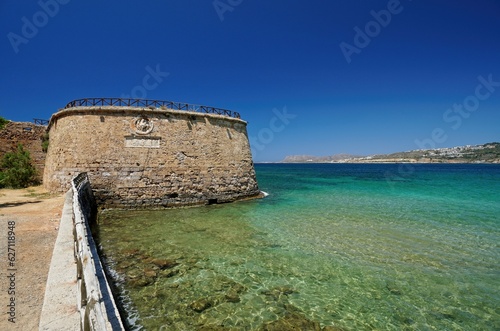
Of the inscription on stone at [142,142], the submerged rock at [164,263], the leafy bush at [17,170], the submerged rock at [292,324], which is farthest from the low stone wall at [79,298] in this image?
the leafy bush at [17,170]

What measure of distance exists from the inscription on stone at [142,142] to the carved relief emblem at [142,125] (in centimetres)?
47

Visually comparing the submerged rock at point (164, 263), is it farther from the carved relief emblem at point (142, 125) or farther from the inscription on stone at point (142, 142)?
the carved relief emblem at point (142, 125)

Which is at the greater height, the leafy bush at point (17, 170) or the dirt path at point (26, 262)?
the leafy bush at point (17, 170)

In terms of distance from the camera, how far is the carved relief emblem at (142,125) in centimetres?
1545

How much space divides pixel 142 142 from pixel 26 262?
1106 cm

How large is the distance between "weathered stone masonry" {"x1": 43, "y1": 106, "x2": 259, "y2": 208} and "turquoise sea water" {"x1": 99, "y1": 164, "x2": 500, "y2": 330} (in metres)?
2.54

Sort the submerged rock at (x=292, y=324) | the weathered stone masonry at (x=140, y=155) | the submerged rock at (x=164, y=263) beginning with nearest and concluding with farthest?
the submerged rock at (x=292, y=324), the submerged rock at (x=164, y=263), the weathered stone masonry at (x=140, y=155)

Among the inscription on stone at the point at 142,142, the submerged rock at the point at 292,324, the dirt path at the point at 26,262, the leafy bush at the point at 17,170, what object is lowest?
the submerged rock at the point at 292,324

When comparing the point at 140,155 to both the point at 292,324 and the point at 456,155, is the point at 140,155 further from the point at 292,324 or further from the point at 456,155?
the point at 456,155

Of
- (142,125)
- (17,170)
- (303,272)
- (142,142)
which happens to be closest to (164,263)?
(303,272)

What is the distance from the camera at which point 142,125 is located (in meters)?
15.6

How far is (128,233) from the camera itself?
1017 centimetres

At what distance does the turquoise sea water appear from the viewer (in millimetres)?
5168

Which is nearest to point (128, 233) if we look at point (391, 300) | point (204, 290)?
point (204, 290)
